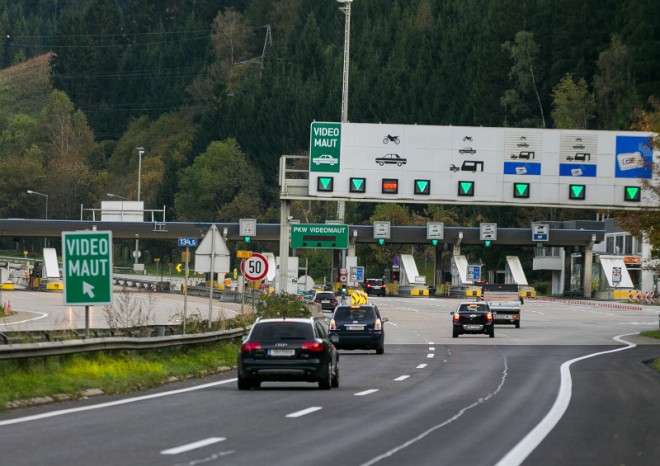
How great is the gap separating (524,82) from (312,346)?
122104mm

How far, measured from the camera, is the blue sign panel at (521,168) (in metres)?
55.8

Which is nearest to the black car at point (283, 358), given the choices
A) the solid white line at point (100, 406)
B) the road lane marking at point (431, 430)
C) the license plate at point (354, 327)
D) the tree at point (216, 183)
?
the solid white line at point (100, 406)

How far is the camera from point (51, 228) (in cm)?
11850

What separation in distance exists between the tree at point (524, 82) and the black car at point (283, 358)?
11899 cm

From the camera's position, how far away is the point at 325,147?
5506cm

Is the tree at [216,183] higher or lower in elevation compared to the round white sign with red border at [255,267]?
higher

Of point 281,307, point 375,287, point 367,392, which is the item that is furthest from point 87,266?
point 375,287

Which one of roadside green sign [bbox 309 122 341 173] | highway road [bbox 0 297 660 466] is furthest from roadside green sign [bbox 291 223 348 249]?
highway road [bbox 0 297 660 466]

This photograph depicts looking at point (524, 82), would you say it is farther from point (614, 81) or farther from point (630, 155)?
point (630, 155)

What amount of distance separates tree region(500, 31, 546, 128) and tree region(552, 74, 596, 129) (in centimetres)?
416

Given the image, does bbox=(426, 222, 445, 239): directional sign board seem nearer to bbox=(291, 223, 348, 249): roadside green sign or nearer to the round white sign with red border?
bbox=(291, 223, 348, 249): roadside green sign

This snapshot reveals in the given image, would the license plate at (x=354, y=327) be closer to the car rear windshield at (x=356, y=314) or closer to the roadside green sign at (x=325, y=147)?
the car rear windshield at (x=356, y=314)

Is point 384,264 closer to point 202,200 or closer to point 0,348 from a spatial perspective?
point 202,200

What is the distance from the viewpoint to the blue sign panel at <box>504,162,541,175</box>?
183 ft
